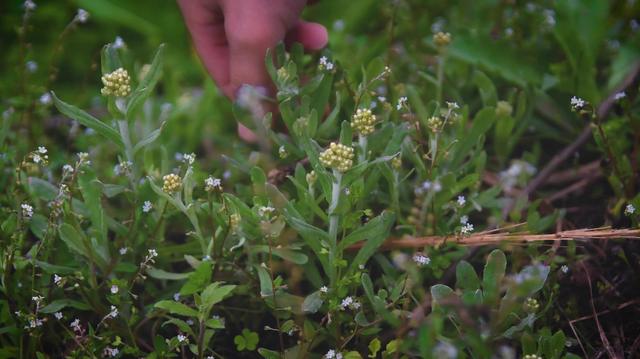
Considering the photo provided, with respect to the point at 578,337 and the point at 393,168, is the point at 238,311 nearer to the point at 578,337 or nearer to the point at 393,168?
the point at 393,168

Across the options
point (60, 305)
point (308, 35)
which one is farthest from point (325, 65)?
point (60, 305)

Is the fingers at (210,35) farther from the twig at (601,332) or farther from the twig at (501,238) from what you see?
the twig at (601,332)

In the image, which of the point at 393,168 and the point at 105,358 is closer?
the point at 105,358

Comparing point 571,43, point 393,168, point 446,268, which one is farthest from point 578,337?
point 571,43

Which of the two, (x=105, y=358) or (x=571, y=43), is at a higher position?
(x=571, y=43)

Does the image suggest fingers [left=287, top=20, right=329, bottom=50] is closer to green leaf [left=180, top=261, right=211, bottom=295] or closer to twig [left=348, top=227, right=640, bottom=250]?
twig [left=348, top=227, right=640, bottom=250]

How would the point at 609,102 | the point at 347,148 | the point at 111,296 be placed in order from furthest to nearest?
the point at 609,102, the point at 111,296, the point at 347,148

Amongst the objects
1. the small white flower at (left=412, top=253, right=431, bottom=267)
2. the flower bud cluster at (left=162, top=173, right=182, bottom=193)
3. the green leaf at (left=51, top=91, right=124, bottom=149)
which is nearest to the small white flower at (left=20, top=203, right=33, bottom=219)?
the green leaf at (left=51, top=91, right=124, bottom=149)
